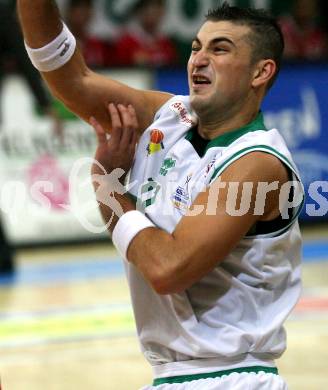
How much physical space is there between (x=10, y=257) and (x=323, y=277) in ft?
8.75

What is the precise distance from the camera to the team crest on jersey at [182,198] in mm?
3383

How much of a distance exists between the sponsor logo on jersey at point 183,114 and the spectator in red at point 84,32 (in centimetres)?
644

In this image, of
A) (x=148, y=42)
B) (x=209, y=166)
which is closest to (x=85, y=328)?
(x=209, y=166)

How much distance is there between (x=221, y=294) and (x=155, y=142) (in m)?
0.61

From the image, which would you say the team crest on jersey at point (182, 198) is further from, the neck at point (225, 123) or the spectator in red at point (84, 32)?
the spectator in red at point (84, 32)

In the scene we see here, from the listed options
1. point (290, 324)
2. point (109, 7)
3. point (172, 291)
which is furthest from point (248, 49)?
point (109, 7)

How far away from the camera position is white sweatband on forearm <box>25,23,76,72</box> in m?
3.52

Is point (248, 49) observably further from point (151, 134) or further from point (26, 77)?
point (26, 77)

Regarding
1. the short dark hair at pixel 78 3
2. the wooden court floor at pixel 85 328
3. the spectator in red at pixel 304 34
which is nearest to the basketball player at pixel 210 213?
the wooden court floor at pixel 85 328

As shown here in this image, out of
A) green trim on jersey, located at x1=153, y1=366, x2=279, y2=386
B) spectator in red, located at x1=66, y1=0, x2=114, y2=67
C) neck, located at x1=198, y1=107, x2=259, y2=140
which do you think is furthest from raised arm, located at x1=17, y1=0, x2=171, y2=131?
spectator in red, located at x1=66, y1=0, x2=114, y2=67

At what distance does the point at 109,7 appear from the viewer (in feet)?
38.9

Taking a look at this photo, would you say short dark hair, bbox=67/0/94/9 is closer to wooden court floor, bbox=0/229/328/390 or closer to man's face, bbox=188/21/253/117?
wooden court floor, bbox=0/229/328/390

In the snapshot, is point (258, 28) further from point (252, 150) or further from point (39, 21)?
point (39, 21)

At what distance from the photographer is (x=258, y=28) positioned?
3451 millimetres
